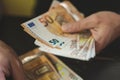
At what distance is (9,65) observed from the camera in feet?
3.52

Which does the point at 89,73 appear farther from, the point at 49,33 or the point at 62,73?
the point at 49,33

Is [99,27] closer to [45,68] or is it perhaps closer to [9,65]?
[45,68]

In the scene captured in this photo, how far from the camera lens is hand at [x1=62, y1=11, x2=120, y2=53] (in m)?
1.41

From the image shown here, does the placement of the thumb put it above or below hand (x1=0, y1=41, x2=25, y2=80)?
below

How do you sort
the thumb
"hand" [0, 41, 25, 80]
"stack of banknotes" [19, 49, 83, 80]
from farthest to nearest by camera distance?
the thumb < "stack of banknotes" [19, 49, 83, 80] < "hand" [0, 41, 25, 80]

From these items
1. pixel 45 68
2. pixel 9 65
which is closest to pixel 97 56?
pixel 45 68

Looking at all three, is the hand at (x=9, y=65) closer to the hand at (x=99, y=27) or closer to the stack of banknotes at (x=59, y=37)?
the stack of banknotes at (x=59, y=37)

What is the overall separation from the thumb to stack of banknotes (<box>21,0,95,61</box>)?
0.03 metres

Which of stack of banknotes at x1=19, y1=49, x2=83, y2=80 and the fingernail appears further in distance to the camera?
the fingernail

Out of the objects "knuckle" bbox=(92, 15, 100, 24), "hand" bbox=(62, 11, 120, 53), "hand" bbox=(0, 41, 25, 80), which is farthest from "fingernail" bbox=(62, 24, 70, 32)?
"hand" bbox=(0, 41, 25, 80)

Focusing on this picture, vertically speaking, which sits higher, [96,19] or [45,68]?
[96,19]

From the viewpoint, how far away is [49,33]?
1418mm

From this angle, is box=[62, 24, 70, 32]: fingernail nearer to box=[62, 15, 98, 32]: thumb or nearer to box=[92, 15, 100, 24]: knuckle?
box=[62, 15, 98, 32]: thumb

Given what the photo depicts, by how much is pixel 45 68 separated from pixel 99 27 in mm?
350
